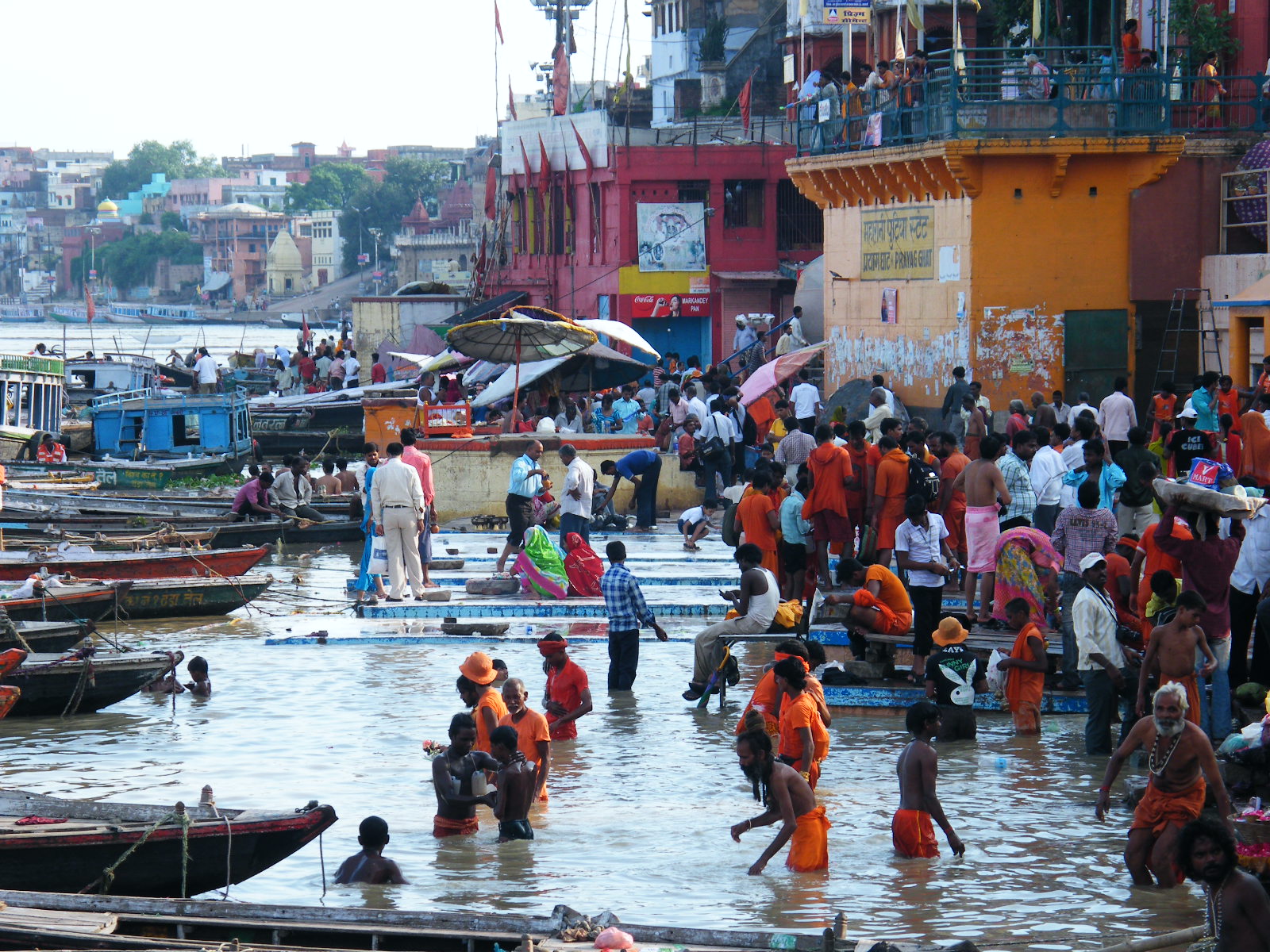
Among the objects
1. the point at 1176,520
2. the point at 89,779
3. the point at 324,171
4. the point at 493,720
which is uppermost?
the point at 324,171

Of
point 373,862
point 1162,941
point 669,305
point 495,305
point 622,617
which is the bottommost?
point 373,862

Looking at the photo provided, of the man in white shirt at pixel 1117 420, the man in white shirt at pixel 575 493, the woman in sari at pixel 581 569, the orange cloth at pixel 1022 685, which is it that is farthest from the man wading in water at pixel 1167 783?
the man in white shirt at pixel 1117 420

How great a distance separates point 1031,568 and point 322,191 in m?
181

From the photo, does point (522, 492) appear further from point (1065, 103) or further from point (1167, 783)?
point (1167, 783)

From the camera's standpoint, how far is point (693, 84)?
48562mm

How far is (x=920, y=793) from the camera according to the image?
9109 millimetres

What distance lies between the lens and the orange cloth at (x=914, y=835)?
30.9ft

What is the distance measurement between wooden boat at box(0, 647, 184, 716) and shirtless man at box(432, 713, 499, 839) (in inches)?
177

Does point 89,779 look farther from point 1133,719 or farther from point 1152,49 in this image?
point 1152,49

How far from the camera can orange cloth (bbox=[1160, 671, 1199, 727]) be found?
9602 mm

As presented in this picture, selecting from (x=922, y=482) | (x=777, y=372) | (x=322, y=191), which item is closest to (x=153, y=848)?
(x=922, y=482)

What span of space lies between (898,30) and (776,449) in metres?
9.84

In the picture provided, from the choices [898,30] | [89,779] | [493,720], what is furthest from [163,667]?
[898,30]

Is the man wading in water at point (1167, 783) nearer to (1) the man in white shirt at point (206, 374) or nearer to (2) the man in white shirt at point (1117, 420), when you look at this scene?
(2) the man in white shirt at point (1117, 420)
